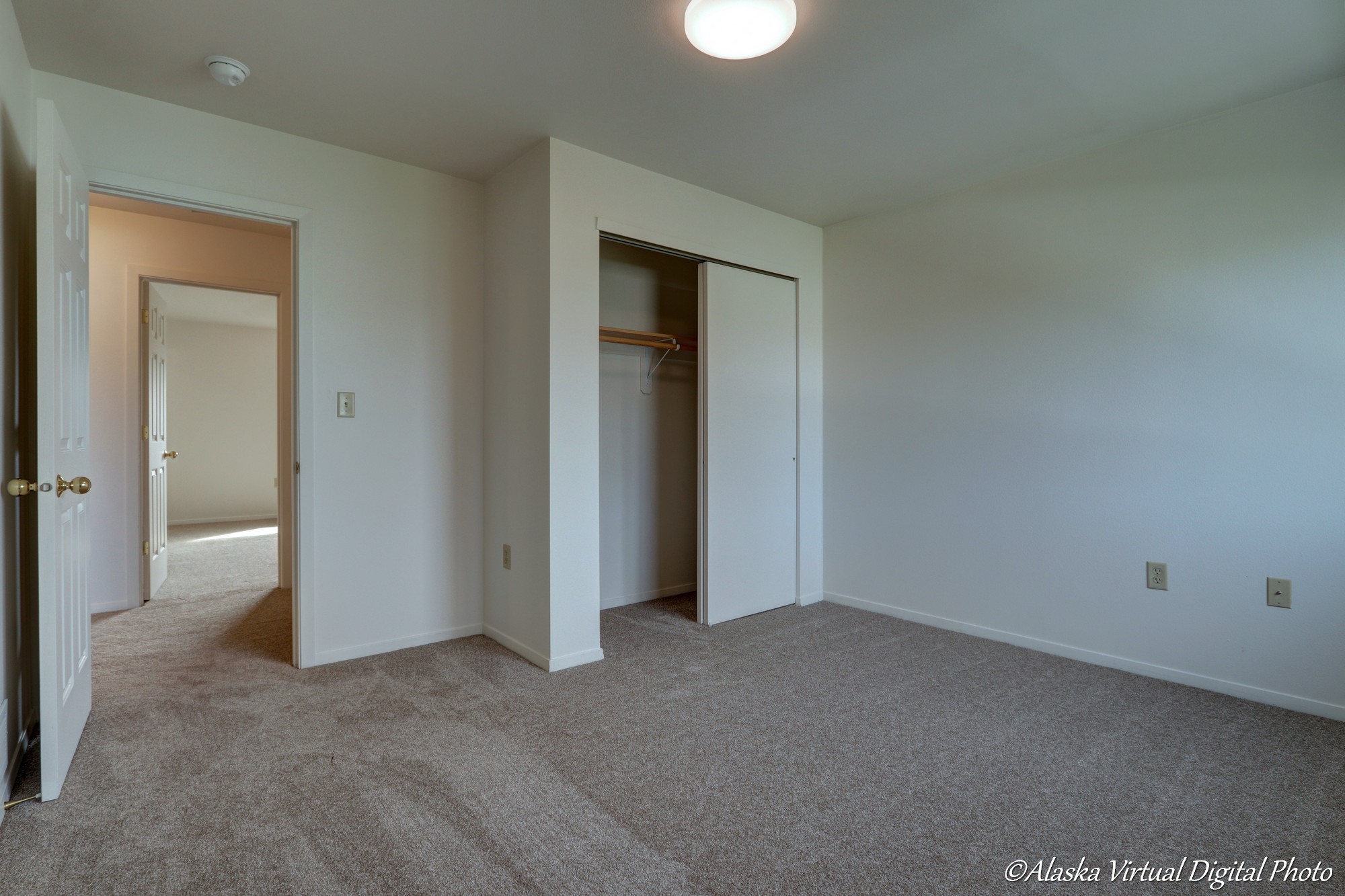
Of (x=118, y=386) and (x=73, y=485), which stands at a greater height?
(x=118, y=386)

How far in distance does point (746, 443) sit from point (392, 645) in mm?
2081

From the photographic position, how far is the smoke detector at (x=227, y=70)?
231 cm

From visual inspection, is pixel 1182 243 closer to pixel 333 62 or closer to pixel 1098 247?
pixel 1098 247

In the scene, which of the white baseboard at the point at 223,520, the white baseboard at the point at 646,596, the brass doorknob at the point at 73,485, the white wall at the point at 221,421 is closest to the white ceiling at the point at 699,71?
the brass doorknob at the point at 73,485

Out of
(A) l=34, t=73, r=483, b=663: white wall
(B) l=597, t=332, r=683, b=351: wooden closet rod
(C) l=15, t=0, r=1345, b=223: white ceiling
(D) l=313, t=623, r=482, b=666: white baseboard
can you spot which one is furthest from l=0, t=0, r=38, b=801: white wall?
(B) l=597, t=332, r=683, b=351: wooden closet rod

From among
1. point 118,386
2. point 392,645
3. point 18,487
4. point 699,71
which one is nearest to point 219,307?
point 118,386

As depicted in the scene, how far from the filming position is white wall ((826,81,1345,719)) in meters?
2.54

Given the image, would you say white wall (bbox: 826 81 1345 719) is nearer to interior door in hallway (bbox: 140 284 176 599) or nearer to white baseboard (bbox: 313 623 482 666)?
white baseboard (bbox: 313 623 482 666)

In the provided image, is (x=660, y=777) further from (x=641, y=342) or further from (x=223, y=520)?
(x=223, y=520)

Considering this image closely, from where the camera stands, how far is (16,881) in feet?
5.06

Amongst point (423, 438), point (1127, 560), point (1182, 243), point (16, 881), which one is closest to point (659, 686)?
point (423, 438)

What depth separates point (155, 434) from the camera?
14.2 feet

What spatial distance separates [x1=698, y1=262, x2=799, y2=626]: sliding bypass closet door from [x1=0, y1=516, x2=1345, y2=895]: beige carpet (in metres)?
0.66

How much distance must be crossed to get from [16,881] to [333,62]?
8.10ft
